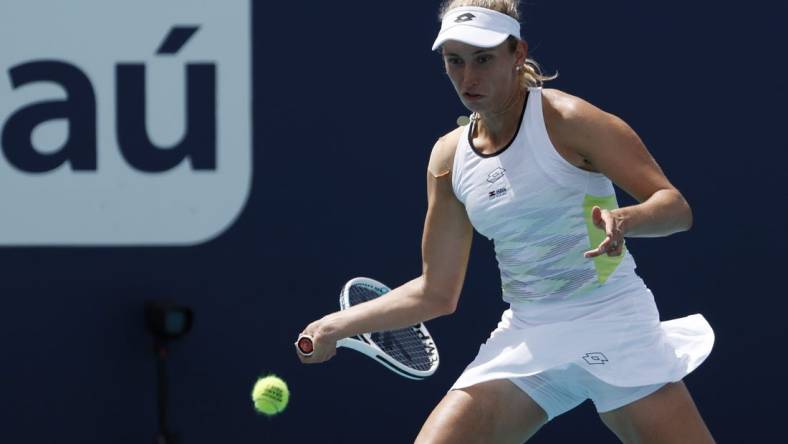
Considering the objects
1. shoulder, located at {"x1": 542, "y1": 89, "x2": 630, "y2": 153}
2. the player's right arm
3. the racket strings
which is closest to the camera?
Answer: shoulder, located at {"x1": 542, "y1": 89, "x2": 630, "y2": 153}

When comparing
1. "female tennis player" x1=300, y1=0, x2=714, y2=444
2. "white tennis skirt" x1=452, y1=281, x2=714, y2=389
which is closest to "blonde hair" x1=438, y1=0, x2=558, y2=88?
"female tennis player" x1=300, y1=0, x2=714, y2=444

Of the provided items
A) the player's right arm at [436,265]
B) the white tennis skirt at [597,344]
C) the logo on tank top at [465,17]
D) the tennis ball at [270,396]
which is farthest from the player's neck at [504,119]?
the tennis ball at [270,396]

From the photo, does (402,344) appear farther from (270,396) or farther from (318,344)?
(318,344)

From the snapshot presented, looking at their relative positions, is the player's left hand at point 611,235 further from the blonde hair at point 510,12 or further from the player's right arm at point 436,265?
the player's right arm at point 436,265

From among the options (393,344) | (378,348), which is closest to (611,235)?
(378,348)

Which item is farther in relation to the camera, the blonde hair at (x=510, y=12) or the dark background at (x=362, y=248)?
the dark background at (x=362, y=248)

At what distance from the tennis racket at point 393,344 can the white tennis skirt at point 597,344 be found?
0.85 ft

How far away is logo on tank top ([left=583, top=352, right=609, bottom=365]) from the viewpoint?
3.56 metres

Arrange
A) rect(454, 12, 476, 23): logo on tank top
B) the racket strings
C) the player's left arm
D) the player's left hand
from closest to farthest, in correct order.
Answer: the player's left hand < the player's left arm < rect(454, 12, 476, 23): logo on tank top < the racket strings

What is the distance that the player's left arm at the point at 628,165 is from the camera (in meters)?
3.29

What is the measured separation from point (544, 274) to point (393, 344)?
59 cm

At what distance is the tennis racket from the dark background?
1.04 meters

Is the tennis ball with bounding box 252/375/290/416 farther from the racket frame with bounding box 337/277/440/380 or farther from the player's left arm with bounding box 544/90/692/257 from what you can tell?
the player's left arm with bounding box 544/90/692/257

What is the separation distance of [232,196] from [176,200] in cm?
19
